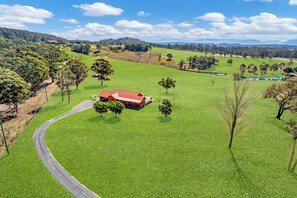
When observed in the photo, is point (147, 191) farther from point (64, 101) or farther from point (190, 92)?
point (190, 92)

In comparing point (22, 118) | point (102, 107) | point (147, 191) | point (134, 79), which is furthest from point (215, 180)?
point (134, 79)

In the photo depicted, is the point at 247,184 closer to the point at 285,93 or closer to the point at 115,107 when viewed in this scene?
the point at 285,93

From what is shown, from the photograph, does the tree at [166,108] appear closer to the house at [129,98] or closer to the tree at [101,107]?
the house at [129,98]

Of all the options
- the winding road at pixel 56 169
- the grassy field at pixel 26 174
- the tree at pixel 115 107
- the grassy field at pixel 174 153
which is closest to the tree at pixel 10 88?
the grassy field at pixel 174 153

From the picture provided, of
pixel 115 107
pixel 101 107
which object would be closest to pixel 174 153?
pixel 115 107

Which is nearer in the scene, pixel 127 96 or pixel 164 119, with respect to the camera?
pixel 164 119

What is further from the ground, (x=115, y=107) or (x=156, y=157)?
(x=115, y=107)

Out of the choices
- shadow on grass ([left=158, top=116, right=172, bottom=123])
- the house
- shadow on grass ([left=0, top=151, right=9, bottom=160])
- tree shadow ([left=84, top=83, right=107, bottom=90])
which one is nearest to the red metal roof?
the house
